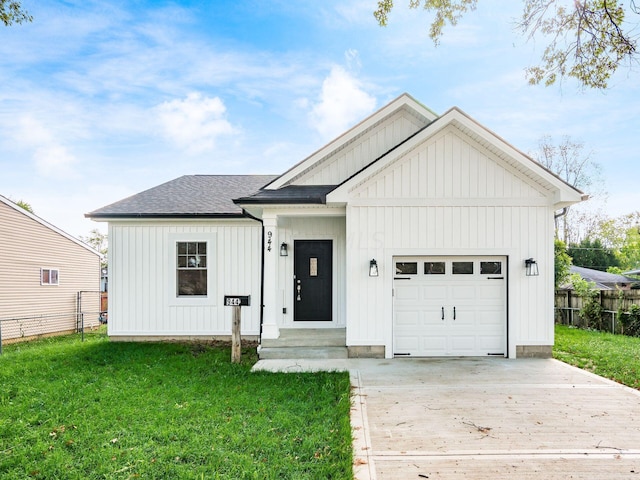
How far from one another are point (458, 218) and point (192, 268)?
639 centimetres

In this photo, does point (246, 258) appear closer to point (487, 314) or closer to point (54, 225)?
point (487, 314)

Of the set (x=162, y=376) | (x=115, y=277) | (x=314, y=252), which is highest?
(x=314, y=252)

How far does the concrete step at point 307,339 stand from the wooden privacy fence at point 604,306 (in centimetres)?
883

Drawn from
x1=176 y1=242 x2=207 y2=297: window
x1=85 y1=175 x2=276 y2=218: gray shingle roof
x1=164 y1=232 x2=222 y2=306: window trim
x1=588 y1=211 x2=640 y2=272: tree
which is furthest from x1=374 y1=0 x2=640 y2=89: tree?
x1=588 y1=211 x2=640 y2=272: tree

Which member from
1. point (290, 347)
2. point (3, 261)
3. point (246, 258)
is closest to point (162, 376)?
point (290, 347)

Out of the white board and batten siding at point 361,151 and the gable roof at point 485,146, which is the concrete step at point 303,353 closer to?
the gable roof at point 485,146

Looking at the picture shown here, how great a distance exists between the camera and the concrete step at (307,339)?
7.68 meters

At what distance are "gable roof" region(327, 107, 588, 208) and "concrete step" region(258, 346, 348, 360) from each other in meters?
2.95

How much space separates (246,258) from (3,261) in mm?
10657

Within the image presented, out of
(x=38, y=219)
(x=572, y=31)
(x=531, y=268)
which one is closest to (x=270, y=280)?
(x=531, y=268)

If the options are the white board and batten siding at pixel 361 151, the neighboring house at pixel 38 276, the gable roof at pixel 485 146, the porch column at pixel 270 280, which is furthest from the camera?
the neighboring house at pixel 38 276

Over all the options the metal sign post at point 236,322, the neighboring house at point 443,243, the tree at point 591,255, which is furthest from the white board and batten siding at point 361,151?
Result: the tree at point 591,255

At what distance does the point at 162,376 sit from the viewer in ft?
20.3

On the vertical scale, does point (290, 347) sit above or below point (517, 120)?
below
